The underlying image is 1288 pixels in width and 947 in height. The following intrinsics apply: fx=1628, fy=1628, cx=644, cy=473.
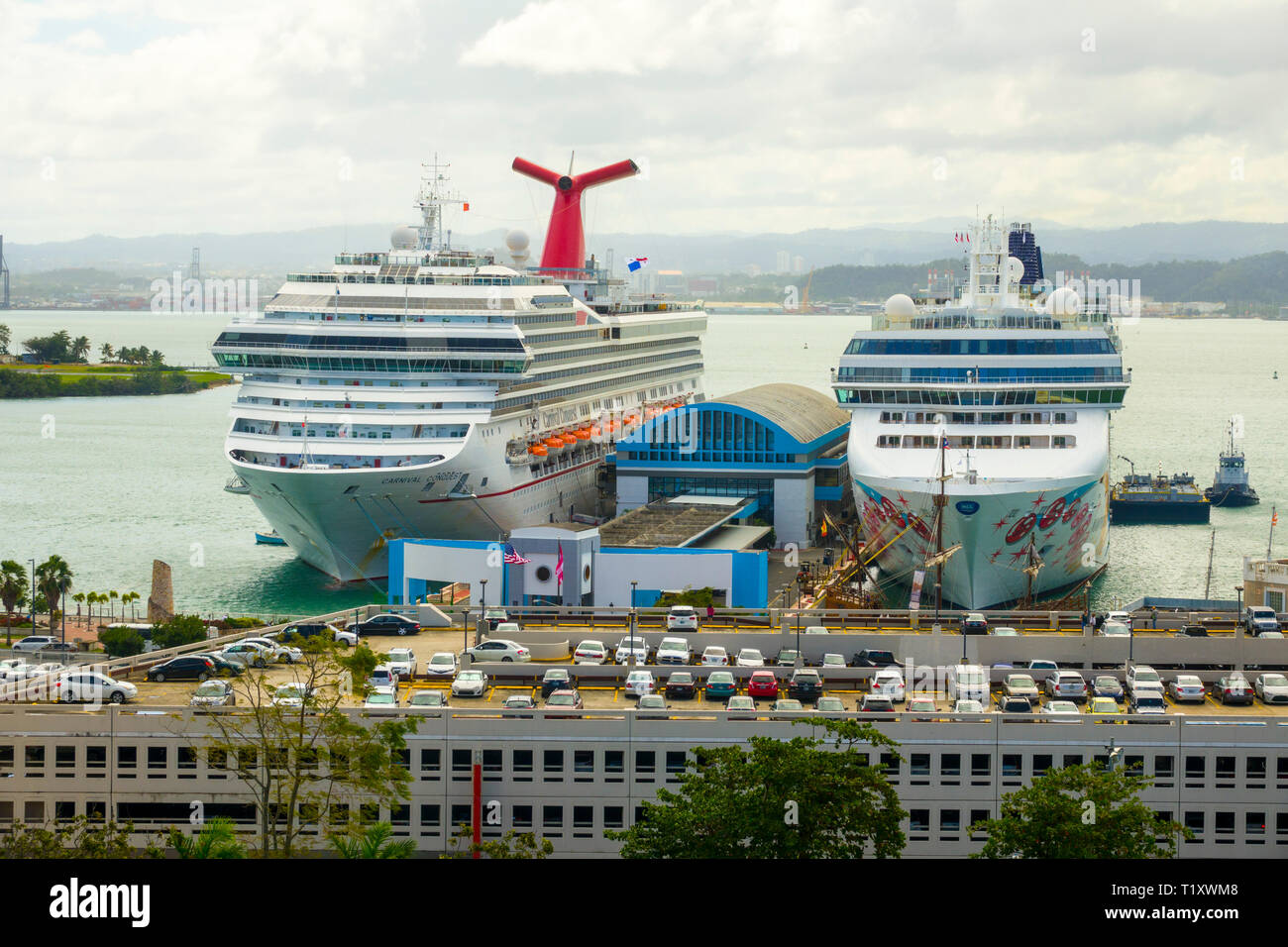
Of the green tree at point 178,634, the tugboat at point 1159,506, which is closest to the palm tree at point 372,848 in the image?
the green tree at point 178,634

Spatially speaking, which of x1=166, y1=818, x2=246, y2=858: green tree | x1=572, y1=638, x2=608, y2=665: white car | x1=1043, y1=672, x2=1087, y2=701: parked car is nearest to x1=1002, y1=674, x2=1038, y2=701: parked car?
x1=1043, y1=672, x2=1087, y2=701: parked car

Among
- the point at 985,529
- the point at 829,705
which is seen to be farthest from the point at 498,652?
the point at 985,529

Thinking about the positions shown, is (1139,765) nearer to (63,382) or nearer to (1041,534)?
(1041,534)

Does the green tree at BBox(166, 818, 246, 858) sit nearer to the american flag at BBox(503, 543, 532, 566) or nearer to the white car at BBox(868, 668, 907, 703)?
the white car at BBox(868, 668, 907, 703)

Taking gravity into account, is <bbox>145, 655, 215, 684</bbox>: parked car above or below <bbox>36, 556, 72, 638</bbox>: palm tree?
above

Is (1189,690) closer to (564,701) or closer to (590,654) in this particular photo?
(590,654)
